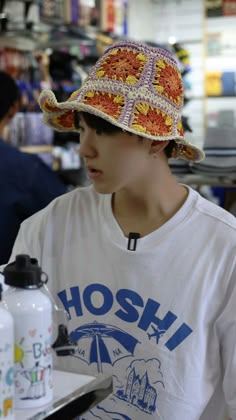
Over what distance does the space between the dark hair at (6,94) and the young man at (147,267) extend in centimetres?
130

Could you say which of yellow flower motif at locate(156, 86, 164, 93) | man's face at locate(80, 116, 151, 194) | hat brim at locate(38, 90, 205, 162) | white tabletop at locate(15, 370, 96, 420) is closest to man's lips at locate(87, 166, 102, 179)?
man's face at locate(80, 116, 151, 194)

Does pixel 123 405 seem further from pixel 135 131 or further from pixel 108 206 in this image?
pixel 135 131

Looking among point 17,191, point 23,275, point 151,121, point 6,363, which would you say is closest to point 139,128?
point 151,121

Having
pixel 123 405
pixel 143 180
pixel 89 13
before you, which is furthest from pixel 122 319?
pixel 89 13

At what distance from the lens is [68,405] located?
0.93m

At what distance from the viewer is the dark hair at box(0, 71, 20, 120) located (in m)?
2.78

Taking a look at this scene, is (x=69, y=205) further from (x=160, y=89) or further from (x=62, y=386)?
(x=62, y=386)

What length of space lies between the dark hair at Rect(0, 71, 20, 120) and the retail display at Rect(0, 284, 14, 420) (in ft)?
6.65

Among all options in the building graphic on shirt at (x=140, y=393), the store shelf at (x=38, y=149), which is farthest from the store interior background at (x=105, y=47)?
the building graphic on shirt at (x=140, y=393)

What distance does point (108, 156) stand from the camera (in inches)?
53.7

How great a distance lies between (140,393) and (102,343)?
13 cm

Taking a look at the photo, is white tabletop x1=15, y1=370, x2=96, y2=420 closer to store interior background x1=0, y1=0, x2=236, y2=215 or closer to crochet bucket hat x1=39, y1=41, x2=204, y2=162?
crochet bucket hat x1=39, y1=41, x2=204, y2=162

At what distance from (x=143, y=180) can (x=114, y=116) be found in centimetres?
20

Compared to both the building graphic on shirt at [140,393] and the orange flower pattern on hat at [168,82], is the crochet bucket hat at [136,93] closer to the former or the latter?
the orange flower pattern on hat at [168,82]
